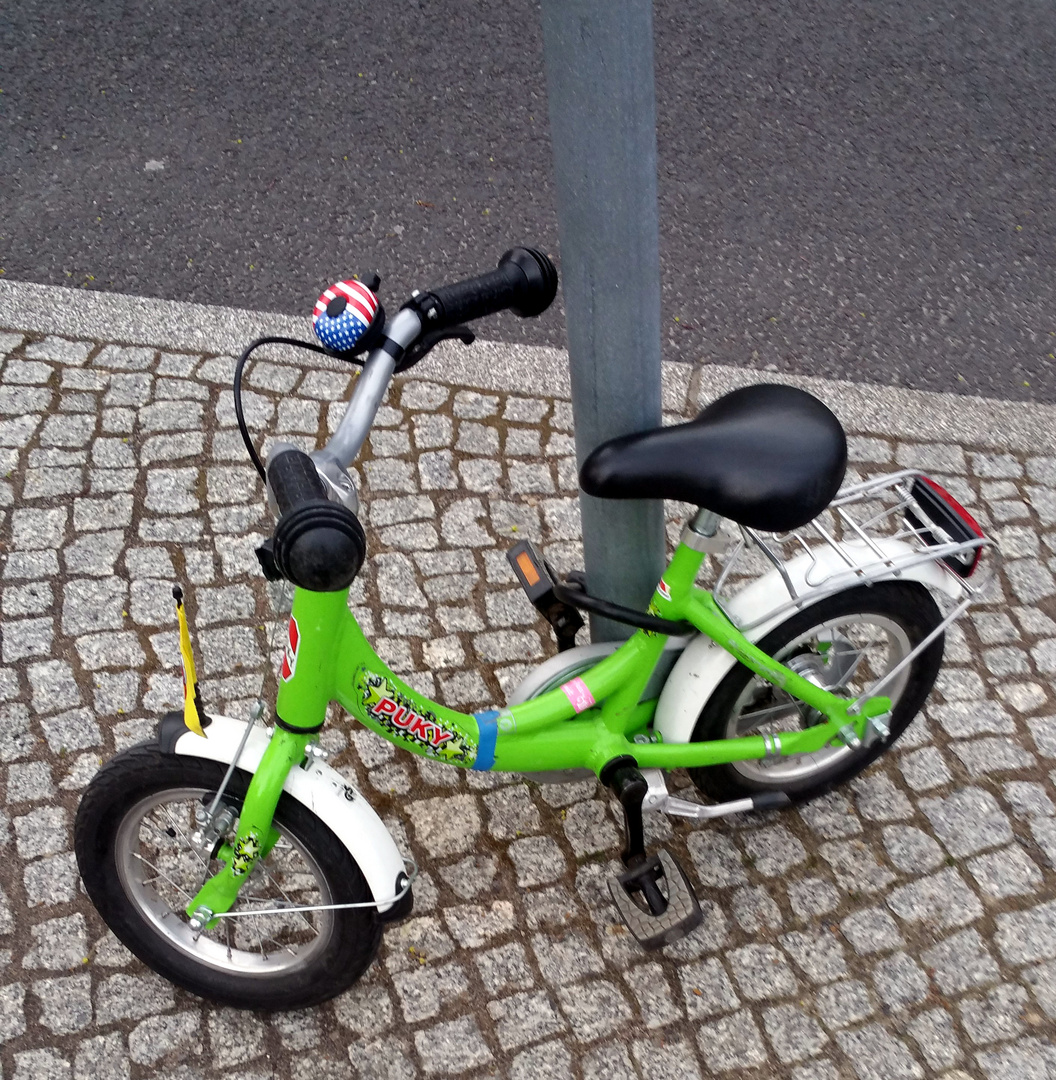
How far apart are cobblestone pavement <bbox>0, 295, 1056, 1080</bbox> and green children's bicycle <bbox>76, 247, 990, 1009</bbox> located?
0.16 meters

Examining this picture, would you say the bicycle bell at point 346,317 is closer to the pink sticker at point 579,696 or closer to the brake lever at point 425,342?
the brake lever at point 425,342

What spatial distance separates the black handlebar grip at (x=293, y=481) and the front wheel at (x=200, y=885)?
76 cm

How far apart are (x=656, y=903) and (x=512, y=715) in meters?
0.58

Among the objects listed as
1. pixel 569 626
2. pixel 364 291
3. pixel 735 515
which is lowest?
pixel 569 626

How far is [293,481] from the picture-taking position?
1.71m

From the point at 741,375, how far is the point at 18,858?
9.91 feet

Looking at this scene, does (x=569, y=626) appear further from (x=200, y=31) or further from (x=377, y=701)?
(x=200, y=31)

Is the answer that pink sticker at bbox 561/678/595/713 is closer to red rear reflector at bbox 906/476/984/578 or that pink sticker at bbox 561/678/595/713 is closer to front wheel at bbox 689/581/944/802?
front wheel at bbox 689/581/944/802

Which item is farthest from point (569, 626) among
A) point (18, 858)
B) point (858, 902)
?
point (18, 858)

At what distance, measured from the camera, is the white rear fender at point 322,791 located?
2.21 meters

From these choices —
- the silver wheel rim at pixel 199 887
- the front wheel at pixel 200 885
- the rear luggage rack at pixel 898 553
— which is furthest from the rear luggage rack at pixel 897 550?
the silver wheel rim at pixel 199 887

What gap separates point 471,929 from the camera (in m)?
2.76

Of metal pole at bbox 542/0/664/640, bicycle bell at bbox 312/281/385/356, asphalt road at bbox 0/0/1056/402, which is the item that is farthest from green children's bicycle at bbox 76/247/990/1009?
asphalt road at bbox 0/0/1056/402

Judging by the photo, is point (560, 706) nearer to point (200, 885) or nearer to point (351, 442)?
point (351, 442)
